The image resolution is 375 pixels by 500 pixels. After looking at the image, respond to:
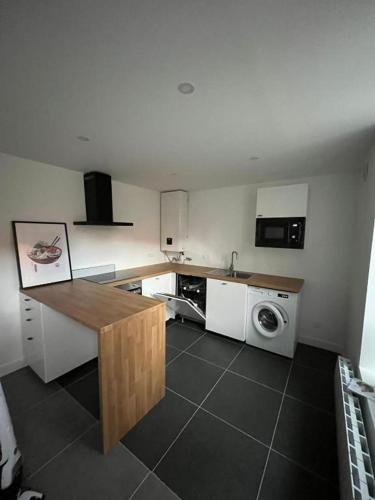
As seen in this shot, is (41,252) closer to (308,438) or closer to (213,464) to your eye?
(213,464)

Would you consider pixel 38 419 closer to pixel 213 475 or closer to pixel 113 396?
pixel 113 396

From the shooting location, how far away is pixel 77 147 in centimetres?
177

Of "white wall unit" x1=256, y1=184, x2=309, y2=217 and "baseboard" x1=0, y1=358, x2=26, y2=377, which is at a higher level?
"white wall unit" x1=256, y1=184, x2=309, y2=217

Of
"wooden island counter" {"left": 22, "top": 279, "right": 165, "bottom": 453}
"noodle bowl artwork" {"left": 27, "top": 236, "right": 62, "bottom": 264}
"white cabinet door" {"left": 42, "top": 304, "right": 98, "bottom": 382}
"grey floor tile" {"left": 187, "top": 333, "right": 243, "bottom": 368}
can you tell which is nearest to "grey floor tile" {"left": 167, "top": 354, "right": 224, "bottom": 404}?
"grey floor tile" {"left": 187, "top": 333, "right": 243, "bottom": 368}

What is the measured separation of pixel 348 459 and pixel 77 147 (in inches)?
111

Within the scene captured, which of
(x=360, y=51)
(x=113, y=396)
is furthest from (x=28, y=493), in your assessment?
(x=360, y=51)

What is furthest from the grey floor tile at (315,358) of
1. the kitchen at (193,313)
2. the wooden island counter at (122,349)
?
the wooden island counter at (122,349)

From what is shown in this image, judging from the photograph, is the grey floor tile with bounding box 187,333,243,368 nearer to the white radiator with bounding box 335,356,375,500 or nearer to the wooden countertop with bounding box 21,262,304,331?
the wooden countertop with bounding box 21,262,304,331

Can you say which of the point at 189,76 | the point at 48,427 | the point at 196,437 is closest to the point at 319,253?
the point at 196,437

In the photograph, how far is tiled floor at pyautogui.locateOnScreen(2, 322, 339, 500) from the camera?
1143mm

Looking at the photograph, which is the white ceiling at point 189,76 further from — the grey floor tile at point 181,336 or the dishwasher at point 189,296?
the grey floor tile at point 181,336

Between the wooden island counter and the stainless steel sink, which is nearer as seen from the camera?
the wooden island counter

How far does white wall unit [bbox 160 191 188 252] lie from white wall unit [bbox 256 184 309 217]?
1.33 m

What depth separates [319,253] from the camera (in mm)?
2531
